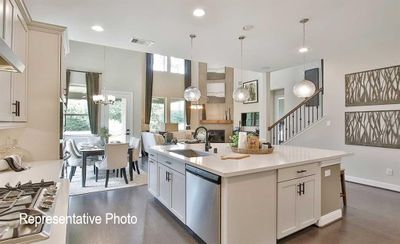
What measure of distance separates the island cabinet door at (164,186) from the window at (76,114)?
5.46m

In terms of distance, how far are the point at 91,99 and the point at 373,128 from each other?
7.77 metres

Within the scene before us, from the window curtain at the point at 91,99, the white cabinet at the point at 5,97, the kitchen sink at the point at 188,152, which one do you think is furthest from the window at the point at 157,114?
the white cabinet at the point at 5,97

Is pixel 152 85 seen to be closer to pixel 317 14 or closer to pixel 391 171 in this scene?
pixel 317 14

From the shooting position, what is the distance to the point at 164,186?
316 cm

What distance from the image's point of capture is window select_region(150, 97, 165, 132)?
9.13 metres

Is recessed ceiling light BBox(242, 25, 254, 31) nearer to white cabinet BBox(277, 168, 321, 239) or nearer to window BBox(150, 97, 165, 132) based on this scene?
white cabinet BBox(277, 168, 321, 239)

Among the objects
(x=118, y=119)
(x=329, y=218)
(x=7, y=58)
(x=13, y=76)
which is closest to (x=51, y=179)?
(x=13, y=76)

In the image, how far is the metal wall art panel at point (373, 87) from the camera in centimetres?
414

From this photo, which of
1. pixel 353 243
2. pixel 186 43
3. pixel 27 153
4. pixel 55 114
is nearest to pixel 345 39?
pixel 186 43

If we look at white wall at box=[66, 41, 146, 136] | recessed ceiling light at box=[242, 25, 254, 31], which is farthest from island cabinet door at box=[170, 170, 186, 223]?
white wall at box=[66, 41, 146, 136]

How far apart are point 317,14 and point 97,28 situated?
10.8ft

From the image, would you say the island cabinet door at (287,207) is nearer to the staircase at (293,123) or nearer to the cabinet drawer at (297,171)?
the cabinet drawer at (297,171)

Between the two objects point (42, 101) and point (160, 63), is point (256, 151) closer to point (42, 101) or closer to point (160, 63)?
point (42, 101)

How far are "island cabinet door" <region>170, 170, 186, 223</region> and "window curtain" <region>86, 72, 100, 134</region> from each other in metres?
5.72
